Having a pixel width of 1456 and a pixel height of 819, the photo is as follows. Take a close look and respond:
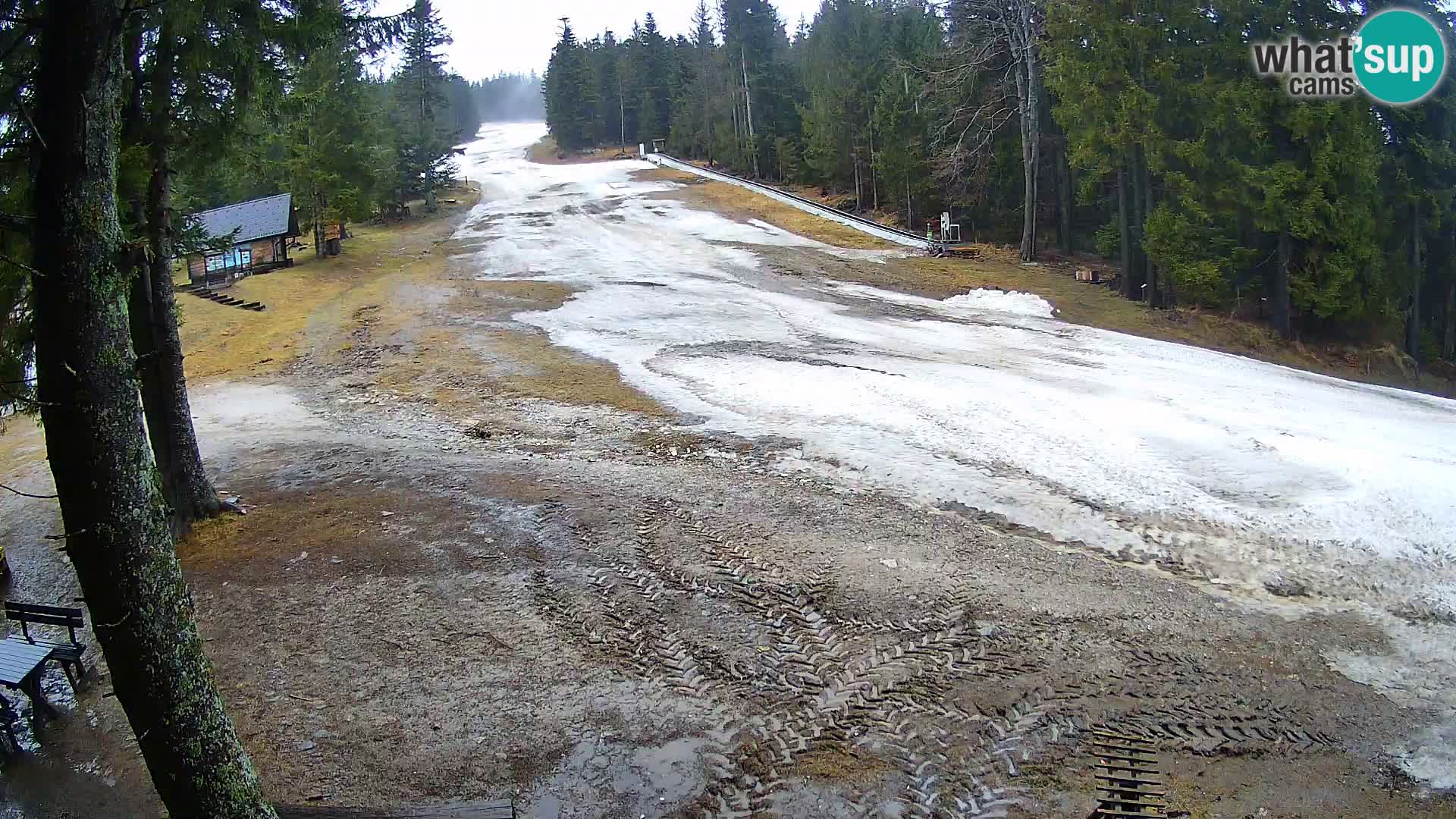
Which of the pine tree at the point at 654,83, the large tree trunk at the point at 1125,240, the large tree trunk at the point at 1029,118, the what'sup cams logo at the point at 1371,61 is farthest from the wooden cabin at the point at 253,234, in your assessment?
the pine tree at the point at 654,83

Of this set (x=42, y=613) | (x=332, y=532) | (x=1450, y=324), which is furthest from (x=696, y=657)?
(x=1450, y=324)

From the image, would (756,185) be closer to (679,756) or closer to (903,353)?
(903,353)

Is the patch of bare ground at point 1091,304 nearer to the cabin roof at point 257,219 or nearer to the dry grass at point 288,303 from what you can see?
the dry grass at point 288,303

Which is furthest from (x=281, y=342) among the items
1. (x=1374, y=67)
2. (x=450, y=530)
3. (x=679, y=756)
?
(x=1374, y=67)

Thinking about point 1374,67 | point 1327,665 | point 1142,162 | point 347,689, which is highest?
point 1374,67

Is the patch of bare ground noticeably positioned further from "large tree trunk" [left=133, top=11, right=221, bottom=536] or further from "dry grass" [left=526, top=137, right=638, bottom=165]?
"dry grass" [left=526, top=137, right=638, bottom=165]

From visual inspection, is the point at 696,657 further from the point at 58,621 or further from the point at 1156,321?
the point at 1156,321

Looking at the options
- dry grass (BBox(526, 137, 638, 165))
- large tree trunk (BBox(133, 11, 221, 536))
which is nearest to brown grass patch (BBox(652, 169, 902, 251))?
dry grass (BBox(526, 137, 638, 165))
